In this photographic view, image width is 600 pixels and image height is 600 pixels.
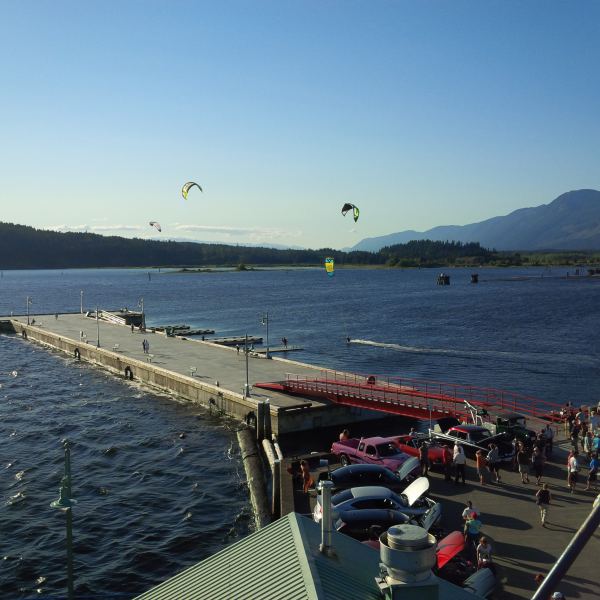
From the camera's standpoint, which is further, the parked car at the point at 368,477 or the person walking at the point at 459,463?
the person walking at the point at 459,463

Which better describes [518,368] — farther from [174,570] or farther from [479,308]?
[479,308]

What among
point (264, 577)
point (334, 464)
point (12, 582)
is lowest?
point (12, 582)

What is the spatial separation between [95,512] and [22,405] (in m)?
20.4

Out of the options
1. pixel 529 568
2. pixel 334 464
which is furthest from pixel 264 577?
pixel 334 464

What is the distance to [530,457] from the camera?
23812 mm

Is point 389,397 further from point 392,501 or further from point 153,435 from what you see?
point 392,501

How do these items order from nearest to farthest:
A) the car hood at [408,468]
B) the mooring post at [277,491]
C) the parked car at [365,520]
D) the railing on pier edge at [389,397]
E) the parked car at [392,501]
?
the parked car at [365,520] → the parked car at [392,501] → the car hood at [408,468] → the mooring post at [277,491] → the railing on pier edge at [389,397]

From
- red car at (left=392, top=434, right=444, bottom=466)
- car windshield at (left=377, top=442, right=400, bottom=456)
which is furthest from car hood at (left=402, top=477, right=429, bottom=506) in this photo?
car windshield at (left=377, top=442, right=400, bottom=456)

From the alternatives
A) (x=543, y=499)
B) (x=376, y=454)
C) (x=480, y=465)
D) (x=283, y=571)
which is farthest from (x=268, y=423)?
(x=283, y=571)

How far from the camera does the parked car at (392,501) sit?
18.5m

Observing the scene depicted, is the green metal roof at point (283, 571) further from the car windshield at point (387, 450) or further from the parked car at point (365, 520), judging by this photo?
the car windshield at point (387, 450)

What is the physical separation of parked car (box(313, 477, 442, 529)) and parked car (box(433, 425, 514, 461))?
18.3ft

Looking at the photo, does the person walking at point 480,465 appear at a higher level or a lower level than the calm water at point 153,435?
higher

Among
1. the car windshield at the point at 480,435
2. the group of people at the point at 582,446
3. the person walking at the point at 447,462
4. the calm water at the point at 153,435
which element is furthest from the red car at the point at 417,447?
the calm water at the point at 153,435
